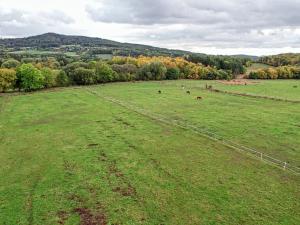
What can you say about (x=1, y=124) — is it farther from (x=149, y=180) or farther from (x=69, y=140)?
(x=149, y=180)

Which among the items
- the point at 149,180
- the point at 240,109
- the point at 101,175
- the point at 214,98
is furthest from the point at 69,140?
the point at 214,98

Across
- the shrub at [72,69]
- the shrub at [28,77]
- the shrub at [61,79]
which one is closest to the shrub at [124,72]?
the shrub at [72,69]

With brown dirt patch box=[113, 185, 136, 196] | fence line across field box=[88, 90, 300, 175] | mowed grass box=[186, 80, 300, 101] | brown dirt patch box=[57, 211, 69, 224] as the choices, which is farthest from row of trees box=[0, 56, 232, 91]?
brown dirt patch box=[57, 211, 69, 224]

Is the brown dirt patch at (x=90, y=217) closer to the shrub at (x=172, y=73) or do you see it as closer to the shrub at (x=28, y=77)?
the shrub at (x=28, y=77)

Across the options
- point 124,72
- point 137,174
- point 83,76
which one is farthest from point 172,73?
point 137,174

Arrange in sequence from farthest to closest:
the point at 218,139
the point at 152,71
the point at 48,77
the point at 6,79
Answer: the point at 152,71 → the point at 48,77 → the point at 6,79 → the point at 218,139

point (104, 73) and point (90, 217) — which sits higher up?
point (104, 73)

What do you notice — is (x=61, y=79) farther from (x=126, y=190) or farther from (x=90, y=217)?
(x=90, y=217)
